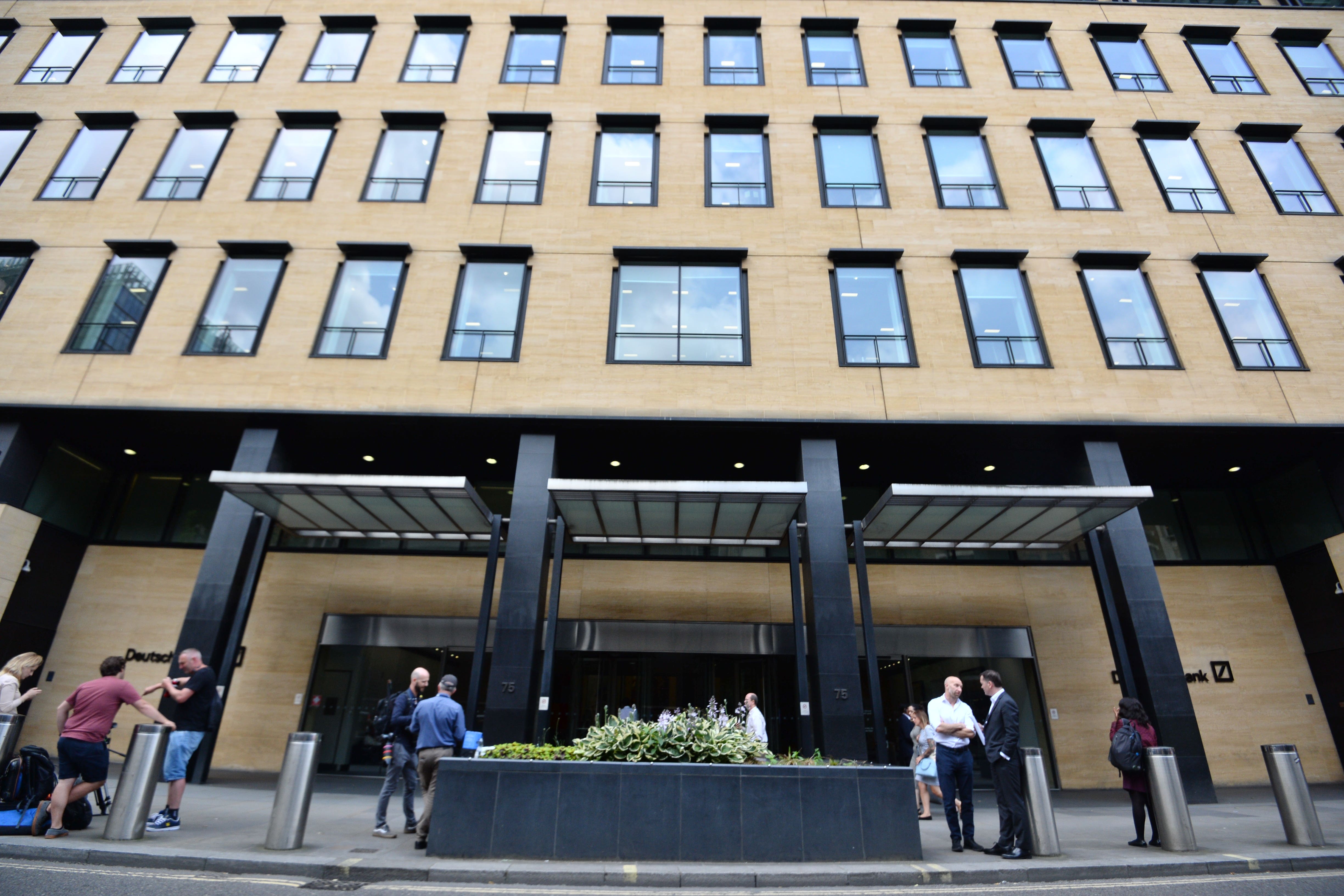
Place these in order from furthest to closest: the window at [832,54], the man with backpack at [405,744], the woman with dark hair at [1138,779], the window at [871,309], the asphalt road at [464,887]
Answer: the window at [832,54]
the window at [871,309]
the man with backpack at [405,744]
the woman with dark hair at [1138,779]
the asphalt road at [464,887]

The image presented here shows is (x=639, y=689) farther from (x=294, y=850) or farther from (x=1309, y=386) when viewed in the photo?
(x=1309, y=386)

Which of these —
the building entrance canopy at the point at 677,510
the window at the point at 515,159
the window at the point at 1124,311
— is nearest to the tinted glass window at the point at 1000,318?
the window at the point at 1124,311

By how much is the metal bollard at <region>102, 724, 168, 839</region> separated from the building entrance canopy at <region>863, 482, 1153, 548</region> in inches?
427

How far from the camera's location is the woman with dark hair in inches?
298

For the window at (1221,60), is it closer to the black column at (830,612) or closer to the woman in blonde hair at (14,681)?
the black column at (830,612)

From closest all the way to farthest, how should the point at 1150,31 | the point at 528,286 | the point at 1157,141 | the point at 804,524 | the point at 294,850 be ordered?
the point at 294,850 < the point at 804,524 < the point at 528,286 < the point at 1157,141 < the point at 1150,31

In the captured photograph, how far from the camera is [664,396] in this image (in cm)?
1361

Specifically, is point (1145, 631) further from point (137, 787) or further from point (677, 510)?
point (137, 787)

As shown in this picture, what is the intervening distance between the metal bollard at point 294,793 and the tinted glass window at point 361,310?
897 cm

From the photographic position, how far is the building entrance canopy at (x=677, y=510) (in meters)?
12.1

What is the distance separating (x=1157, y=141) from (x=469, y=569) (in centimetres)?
2049

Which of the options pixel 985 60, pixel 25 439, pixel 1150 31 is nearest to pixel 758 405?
pixel 985 60

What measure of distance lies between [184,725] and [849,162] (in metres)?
17.0

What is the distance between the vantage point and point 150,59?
718 inches
